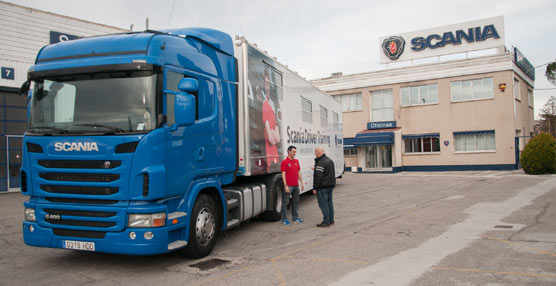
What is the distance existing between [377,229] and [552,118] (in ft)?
186

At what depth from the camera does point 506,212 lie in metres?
10.4

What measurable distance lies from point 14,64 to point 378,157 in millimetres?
25666

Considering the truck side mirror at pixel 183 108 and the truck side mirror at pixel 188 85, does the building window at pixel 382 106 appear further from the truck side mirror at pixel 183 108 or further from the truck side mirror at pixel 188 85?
the truck side mirror at pixel 183 108

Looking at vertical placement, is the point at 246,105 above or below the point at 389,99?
below

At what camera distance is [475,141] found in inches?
1190

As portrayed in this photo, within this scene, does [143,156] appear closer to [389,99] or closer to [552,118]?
[389,99]

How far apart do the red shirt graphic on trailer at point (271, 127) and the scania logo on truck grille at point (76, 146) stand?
4.11m

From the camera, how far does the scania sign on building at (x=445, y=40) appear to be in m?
31.3

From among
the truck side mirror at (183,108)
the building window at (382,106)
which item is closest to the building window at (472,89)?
the building window at (382,106)

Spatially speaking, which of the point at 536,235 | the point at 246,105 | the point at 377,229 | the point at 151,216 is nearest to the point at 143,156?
the point at 151,216

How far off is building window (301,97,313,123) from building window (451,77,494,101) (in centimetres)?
2183

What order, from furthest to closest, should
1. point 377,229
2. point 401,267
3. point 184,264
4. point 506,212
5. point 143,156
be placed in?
point 506,212 → point 377,229 → point 184,264 → point 401,267 → point 143,156

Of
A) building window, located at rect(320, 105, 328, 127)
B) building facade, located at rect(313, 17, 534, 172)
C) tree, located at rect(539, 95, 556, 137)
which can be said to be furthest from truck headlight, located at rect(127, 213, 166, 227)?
tree, located at rect(539, 95, 556, 137)

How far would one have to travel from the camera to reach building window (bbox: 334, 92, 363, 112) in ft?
116
